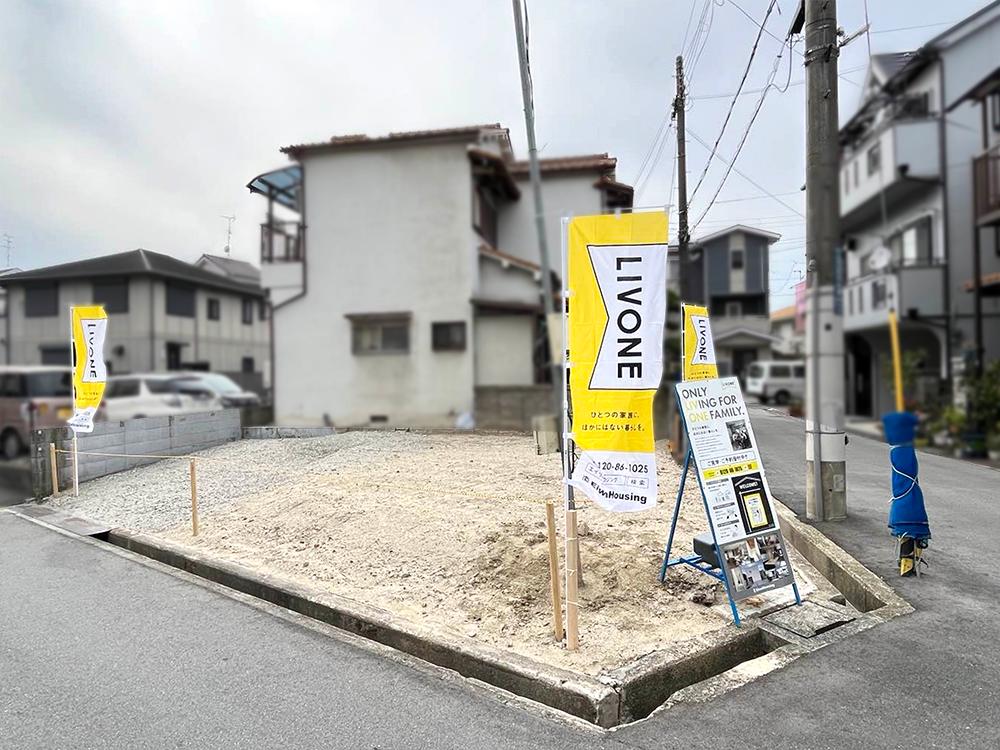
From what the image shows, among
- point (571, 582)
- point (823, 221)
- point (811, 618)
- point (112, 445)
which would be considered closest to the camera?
point (823, 221)

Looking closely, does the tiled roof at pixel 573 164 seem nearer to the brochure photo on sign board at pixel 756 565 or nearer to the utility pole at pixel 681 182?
the utility pole at pixel 681 182

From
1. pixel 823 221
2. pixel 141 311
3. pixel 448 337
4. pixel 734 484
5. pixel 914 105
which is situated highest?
pixel 914 105

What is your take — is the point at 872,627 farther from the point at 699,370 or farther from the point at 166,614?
the point at 166,614

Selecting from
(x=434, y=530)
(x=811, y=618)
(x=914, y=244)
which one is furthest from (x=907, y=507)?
(x=434, y=530)

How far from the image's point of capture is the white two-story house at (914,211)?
1979 millimetres

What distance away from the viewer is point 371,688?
2986 mm

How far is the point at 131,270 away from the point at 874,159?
3.38 m

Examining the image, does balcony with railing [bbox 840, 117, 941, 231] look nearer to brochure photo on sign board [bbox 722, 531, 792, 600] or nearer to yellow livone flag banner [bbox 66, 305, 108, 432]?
brochure photo on sign board [bbox 722, 531, 792, 600]

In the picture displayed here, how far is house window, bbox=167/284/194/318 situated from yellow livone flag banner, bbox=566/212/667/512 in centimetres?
195

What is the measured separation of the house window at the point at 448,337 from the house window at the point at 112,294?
1.77 m

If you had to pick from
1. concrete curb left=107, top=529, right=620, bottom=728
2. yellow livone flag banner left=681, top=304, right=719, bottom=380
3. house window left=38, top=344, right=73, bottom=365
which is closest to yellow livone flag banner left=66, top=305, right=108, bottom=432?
house window left=38, top=344, right=73, bottom=365

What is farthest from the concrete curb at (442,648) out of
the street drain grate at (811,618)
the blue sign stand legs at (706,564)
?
the street drain grate at (811,618)

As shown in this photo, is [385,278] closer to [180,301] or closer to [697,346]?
[180,301]

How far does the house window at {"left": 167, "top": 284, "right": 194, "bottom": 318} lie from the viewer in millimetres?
3018
